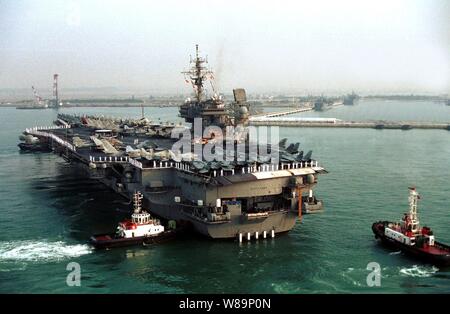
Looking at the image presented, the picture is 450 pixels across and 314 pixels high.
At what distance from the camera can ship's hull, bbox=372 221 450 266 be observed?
21078mm

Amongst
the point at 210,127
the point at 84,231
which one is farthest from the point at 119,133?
the point at 84,231

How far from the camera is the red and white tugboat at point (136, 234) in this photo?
23422 mm

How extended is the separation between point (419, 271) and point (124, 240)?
43.9 ft

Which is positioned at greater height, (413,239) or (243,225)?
(243,225)

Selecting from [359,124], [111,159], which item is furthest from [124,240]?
[359,124]

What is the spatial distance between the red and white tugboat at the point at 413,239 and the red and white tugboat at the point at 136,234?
10.5 m

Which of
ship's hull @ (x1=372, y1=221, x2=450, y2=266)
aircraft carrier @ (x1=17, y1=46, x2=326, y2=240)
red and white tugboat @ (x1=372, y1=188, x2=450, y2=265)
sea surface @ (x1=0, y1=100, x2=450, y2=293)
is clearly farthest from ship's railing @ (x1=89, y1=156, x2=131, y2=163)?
red and white tugboat @ (x1=372, y1=188, x2=450, y2=265)

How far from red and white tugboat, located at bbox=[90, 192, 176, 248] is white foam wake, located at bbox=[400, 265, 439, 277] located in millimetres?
11068

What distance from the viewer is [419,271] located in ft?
67.7

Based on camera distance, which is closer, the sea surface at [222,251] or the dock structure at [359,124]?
the sea surface at [222,251]

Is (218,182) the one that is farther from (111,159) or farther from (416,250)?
(111,159)

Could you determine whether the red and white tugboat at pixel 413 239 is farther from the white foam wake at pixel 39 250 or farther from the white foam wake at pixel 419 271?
the white foam wake at pixel 39 250

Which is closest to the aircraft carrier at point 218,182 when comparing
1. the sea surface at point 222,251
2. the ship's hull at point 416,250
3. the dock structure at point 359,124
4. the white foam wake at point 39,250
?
the sea surface at point 222,251

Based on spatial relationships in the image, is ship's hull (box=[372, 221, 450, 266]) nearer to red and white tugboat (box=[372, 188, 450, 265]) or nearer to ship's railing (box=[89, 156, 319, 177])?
red and white tugboat (box=[372, 188, 450, 265])
